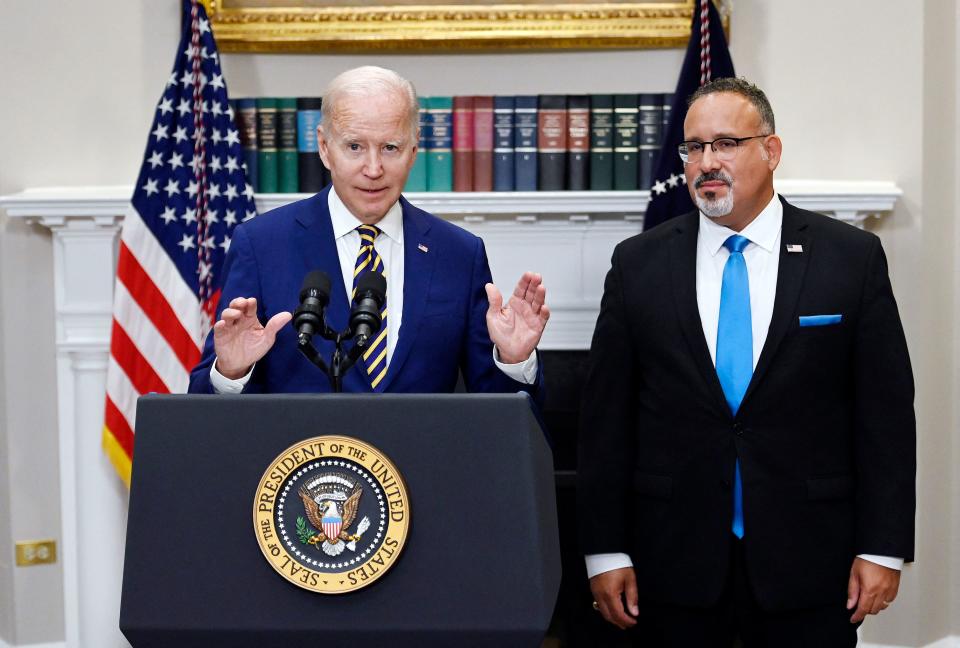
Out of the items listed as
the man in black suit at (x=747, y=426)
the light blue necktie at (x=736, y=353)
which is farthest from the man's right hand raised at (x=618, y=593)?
the light blue necktie at (x=736, y=353)

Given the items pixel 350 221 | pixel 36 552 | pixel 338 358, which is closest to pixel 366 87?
pixel 350 221

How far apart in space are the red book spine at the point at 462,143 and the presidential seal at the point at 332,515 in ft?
7.96

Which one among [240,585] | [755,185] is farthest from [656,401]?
[240,585]

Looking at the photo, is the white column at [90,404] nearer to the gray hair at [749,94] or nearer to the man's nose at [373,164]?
the man's nose at [373,164]

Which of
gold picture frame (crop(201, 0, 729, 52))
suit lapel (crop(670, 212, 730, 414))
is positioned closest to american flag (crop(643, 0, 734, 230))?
gold picture frame (crop(201, 0, 729, 52))

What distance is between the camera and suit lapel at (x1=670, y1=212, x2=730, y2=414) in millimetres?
2322

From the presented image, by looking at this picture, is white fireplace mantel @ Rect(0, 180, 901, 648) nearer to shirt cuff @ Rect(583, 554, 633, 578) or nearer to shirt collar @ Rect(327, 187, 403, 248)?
shirt cuff @ Rect(583, 554, 633, 578)

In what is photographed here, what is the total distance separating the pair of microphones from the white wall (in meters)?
2.47

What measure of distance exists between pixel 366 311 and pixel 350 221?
57 centimetres

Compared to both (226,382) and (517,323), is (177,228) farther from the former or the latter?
(517,323)

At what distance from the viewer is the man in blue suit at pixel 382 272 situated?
191 cm

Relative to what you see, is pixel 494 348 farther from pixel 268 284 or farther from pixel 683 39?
pixel 683 39

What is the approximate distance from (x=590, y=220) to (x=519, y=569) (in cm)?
246

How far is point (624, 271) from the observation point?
8.23 ft
